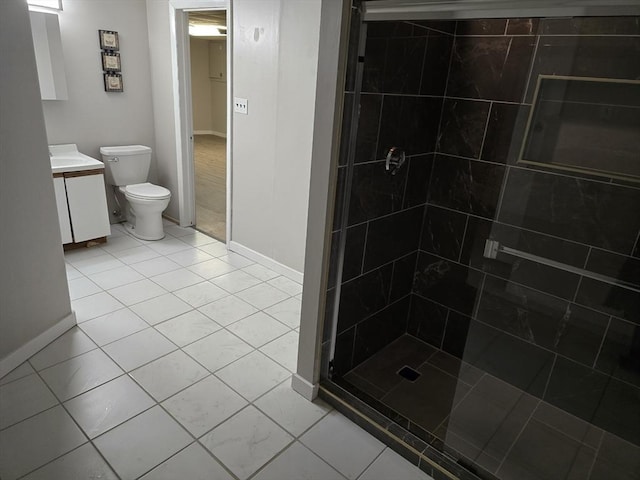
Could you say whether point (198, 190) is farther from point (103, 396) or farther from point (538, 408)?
point (538, 408)

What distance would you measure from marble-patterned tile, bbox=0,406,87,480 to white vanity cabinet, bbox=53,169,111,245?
75.6 inches

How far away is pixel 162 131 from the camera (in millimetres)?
4035

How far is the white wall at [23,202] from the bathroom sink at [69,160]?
118 centimetres

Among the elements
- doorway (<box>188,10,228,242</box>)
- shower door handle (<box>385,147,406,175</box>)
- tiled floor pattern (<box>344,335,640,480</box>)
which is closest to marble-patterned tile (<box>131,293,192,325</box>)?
tiled floor pattern (<box>344,335,640,480</box>)

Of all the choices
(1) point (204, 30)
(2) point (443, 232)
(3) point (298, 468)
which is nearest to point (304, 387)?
(3) point (298, 468)

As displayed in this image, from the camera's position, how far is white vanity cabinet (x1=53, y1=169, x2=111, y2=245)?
326cm

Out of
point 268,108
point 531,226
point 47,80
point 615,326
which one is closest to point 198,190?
point 47,80

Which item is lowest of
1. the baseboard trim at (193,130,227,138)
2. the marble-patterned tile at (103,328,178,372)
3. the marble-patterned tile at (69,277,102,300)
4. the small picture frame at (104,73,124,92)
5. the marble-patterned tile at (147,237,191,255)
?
the marble-patterned tile at (103,328,178,372)

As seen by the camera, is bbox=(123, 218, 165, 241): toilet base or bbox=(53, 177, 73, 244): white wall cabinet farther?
Answer: bbox=(123, 218, 165, 241): toilet base

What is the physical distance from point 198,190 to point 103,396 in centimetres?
390

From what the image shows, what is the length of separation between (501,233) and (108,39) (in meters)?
3.53

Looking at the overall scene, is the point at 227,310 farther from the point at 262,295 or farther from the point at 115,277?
the point at 115,277

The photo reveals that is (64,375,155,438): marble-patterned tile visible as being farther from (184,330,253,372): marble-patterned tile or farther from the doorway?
the doorway

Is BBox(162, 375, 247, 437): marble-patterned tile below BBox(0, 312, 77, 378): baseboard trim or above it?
below
